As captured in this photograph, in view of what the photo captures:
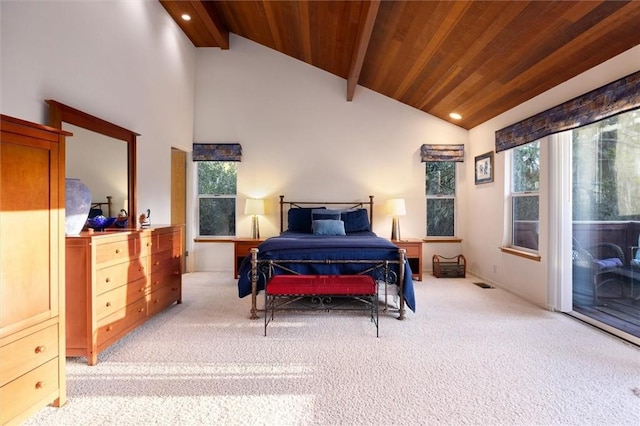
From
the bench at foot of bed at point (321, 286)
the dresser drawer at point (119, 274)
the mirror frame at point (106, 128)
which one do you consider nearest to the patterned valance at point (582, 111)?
the bench at foot of bed at point (321, 286)

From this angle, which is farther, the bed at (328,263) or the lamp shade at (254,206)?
the lamp shade at (254,206)

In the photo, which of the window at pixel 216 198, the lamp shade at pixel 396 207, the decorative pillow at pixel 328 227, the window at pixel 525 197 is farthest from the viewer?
the window at pixel 216 198

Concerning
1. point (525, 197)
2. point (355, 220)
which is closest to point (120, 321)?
point (355, 220)

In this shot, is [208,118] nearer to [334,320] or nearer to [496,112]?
[334,320]

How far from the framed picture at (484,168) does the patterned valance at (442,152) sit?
363mm

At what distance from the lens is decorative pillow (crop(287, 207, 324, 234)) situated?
4901 mm

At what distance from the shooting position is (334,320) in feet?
10.2

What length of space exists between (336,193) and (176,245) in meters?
2.75

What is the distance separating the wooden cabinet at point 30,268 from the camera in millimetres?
1446

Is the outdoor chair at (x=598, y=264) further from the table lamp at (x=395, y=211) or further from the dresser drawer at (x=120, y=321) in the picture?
the dresser drawer at (x=120, y=321)

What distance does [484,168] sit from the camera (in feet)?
15.7

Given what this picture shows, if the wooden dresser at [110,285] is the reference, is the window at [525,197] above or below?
above

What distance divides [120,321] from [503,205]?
462 cm

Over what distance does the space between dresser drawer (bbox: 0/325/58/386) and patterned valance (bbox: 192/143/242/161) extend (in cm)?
392
